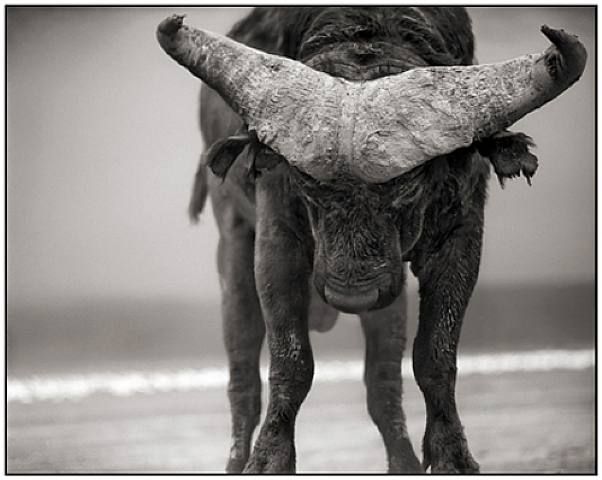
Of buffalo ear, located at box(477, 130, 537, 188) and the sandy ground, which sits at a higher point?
buffalo ear, located at box(477, 130, 537, 188)

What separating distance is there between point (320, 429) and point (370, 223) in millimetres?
2822

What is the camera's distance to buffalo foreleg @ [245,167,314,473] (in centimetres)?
463

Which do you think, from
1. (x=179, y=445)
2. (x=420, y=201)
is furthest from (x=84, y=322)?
(x=420, y=201)

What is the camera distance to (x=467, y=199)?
453cm

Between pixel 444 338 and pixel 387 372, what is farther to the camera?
pixel 387 372

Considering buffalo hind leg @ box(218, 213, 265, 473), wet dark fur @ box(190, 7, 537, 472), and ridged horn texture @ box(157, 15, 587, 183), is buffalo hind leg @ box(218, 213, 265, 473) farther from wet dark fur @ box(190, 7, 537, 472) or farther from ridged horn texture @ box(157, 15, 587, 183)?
ridged horn texture @ box(157, 15, 587, 183)

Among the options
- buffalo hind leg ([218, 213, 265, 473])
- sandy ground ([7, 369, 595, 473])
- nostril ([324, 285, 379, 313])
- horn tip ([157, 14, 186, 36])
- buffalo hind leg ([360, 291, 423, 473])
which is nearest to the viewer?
nostril ([324, 285, 379, 313])

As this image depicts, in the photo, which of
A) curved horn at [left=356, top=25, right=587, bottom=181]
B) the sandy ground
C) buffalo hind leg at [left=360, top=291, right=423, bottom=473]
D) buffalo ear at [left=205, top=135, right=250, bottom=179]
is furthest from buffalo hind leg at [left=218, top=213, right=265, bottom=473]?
curved horn at [left=356, top=25, right=587, bottom=181]

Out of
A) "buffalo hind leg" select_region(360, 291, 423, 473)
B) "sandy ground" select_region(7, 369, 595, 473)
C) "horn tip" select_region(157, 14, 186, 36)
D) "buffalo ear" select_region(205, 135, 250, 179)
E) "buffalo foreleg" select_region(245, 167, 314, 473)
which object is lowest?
"sandy ground" select_region(7, 369, 595, 473)

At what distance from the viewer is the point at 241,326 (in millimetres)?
6102

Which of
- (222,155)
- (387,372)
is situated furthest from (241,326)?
(222,155)

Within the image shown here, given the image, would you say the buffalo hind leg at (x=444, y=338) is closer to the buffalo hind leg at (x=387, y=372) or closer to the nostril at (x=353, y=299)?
the nostril at (x=353, y=299)

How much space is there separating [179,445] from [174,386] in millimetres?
1977

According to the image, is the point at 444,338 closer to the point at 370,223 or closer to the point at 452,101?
the point at 370,223
